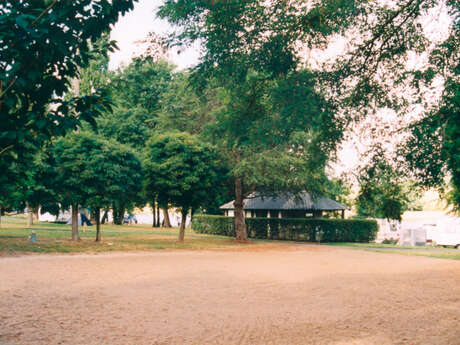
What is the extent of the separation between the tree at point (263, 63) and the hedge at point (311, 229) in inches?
775

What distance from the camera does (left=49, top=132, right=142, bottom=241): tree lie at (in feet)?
67.2

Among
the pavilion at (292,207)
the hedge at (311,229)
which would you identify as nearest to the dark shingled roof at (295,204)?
the pavilion at (292,207)

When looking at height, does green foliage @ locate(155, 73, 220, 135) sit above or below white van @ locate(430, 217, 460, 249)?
above

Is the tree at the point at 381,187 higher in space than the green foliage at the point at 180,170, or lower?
lower

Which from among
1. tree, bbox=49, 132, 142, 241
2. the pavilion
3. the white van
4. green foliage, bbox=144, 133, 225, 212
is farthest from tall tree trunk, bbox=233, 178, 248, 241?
the white van

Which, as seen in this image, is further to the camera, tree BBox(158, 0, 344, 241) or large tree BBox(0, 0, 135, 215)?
tree BBox(158, 0, 344, 241)

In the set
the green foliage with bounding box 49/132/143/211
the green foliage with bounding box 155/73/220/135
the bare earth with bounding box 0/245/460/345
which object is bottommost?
the bare earth with bounding box 0/245/460/345

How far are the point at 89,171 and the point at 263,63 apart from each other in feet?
43.9

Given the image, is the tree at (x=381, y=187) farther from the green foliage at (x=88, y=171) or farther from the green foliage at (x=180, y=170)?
the green foliage at (x=88, y=171)

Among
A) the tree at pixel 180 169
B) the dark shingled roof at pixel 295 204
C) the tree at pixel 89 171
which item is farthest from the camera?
the dark shingled roof at pixel 295 204

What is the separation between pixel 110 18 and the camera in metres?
3.93

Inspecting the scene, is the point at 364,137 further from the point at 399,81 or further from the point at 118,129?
the point at 118,129

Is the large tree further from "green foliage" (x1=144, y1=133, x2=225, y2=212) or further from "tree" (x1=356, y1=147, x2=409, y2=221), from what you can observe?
"green foliage" (x1=144, y1=133, x2=225, y2=212)

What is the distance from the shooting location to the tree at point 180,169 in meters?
22.8
